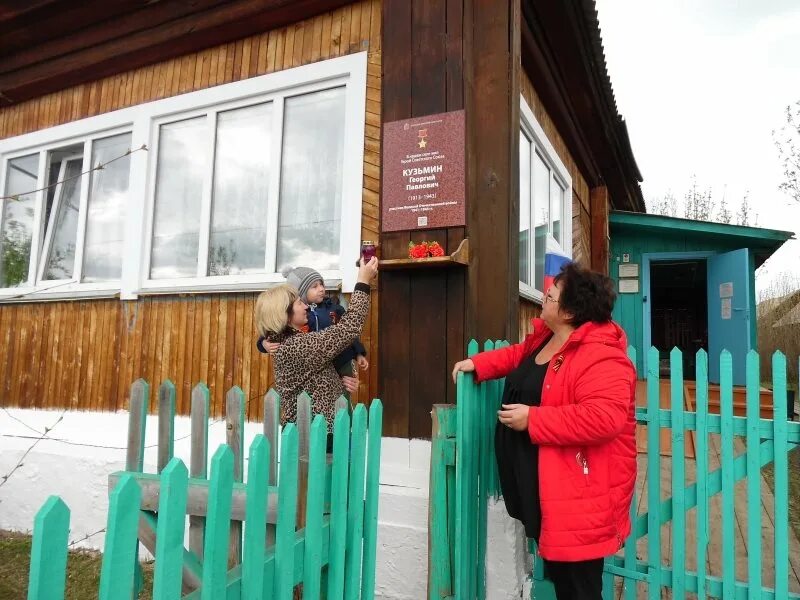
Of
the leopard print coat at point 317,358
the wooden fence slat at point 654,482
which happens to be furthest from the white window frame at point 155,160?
the wooden fence slat at point 654,482

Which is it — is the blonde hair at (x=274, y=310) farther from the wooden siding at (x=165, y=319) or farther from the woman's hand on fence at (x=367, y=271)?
the wooden siding at (x=165, y=319)

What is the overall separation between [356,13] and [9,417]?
4573 mm

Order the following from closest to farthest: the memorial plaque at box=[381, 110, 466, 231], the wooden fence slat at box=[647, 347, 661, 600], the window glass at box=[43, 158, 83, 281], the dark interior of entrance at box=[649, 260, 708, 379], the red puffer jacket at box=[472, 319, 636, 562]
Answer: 1. the red puffer jacket at box=[472, 319, 636, 562]
2. the wooden fence slat at box=[647, 347, 661, 600]
3. the memorial plaque at box=[381, 110, 466, 231]
4. the window glass at box=[43, 158, 83, 281]
5. the dark interior of entrance at box=[649, 260, 708, 379]

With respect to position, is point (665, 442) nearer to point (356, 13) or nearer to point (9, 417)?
point (356, 13)

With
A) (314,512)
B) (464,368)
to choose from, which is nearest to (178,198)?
(464,368)

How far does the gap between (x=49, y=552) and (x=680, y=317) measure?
17.6 m

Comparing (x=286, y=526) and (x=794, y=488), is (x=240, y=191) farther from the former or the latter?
(x=794, y=488)

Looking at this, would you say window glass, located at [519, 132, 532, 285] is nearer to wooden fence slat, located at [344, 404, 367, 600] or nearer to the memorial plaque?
the memorial plaque

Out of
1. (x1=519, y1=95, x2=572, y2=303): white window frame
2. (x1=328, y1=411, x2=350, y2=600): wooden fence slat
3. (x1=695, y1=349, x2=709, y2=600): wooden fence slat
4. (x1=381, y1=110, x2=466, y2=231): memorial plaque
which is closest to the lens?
(x1=328, y1=411, x2=350, y2=600): wooden fence slat

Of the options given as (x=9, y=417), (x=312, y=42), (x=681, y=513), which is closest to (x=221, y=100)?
(x=312, y=42)

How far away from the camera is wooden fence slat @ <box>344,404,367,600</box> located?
1.79 meters

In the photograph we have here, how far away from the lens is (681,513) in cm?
236

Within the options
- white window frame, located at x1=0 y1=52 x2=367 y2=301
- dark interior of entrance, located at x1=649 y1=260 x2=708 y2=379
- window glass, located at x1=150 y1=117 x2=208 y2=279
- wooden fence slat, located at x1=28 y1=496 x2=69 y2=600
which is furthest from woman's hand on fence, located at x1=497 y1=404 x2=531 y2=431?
dark interior of entrance, located at x1=649 y1=260 x2=708 y2=379

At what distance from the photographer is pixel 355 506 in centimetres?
181
